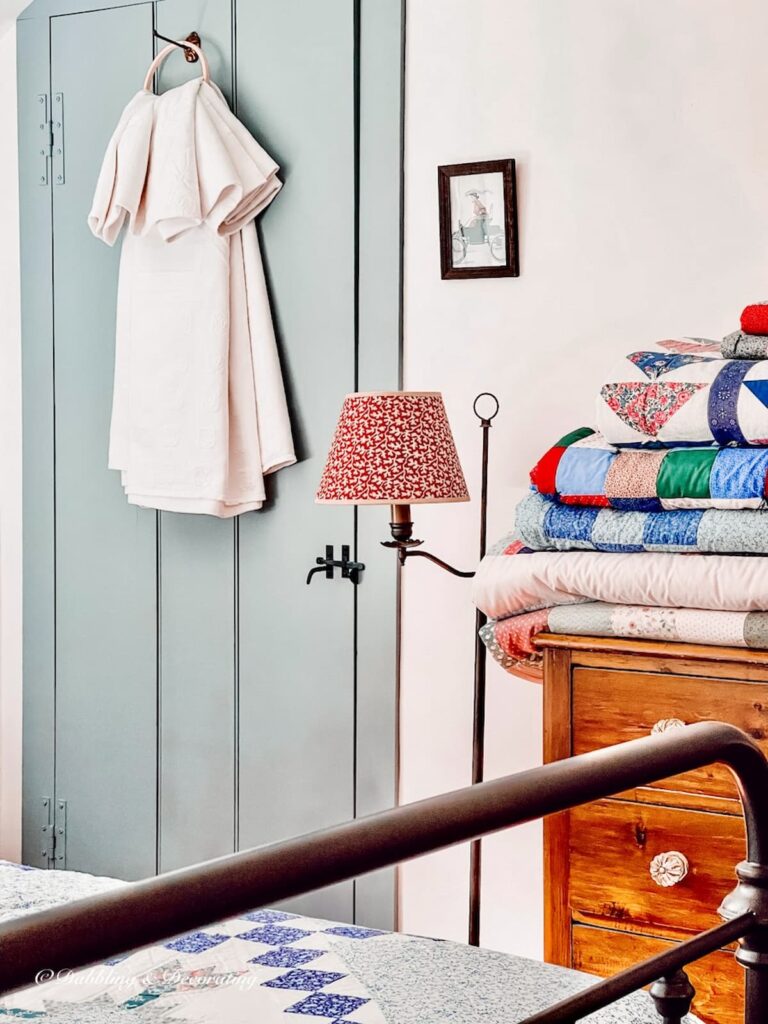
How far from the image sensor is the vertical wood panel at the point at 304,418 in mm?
2689

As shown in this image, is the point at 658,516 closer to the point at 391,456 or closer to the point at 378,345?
the point at 391,456

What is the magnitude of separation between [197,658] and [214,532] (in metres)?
0.31

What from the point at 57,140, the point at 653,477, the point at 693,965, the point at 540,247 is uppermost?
the point at 57,140

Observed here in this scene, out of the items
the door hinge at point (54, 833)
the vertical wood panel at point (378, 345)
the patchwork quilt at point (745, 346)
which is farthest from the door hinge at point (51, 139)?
the patchwork quilt at point (745, 346)

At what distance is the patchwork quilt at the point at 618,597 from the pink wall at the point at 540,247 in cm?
56

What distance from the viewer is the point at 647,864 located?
69.3 inches

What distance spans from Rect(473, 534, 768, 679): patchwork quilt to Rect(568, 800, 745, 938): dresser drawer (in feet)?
0.86

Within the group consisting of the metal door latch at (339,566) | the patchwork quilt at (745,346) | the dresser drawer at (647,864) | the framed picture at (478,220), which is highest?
the framed picture at (478,220)

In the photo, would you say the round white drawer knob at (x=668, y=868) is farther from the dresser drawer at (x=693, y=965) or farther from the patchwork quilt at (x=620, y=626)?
A: the patchwork quilt at (x=620, y=626)

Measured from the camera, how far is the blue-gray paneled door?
2.68 metres

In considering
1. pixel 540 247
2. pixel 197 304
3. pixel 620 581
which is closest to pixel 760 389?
pixel 620 581

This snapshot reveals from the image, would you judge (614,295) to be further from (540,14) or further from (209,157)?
(209,157)

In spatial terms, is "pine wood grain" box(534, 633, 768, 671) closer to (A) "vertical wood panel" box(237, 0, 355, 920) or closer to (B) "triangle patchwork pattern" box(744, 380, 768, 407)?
(B) "triangle patchwork pattern" box(744, 380, 768, 407)

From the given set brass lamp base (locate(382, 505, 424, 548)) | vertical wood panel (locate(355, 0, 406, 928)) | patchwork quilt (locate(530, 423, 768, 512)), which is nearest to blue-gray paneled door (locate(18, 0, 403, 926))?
vertical wood panel (locate(355, 0, 406, 928))
